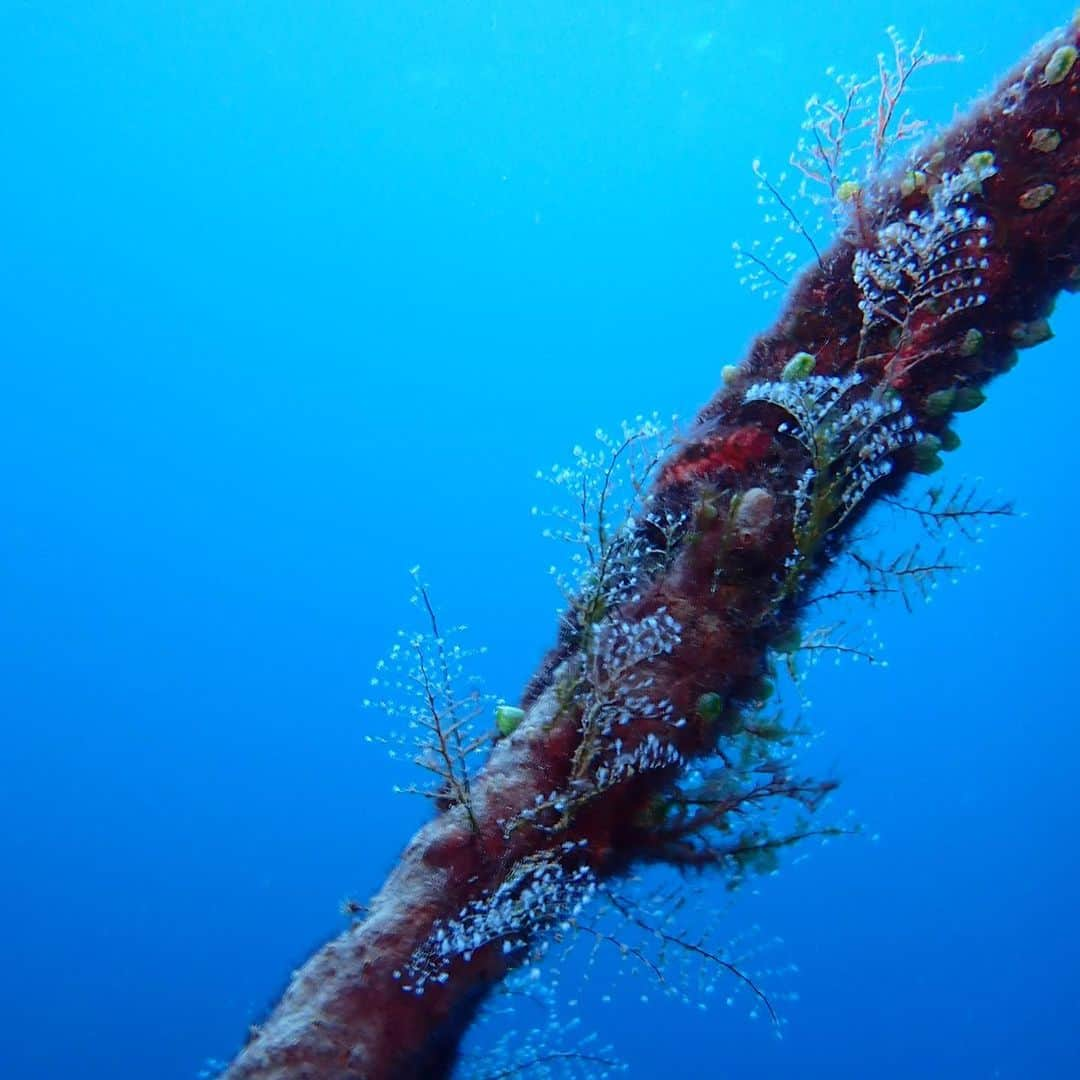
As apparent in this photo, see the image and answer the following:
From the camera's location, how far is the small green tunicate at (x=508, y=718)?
394 cm

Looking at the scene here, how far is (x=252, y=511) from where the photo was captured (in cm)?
3397

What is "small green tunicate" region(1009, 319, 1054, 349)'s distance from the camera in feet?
12.8

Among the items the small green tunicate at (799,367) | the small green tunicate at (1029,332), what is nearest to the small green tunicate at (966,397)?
the small green tunicate at (1029,332)

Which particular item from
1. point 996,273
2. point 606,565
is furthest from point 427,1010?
point 996,273

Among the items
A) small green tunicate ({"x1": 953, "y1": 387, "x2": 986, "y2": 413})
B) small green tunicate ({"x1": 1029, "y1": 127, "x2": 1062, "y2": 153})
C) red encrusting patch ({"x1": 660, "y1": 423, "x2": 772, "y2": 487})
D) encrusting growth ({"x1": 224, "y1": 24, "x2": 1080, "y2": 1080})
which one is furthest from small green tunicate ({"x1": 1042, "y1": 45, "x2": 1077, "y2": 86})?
red encrusting patch ({"x1": 660, "y1": 423, "x2": 772, "y2": 487})

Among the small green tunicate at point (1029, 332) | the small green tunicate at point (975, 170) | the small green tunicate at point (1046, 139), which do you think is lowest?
the small green tunicate at point (1029, 332)

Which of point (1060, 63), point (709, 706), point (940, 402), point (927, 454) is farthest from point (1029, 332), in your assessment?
point (709, 706)

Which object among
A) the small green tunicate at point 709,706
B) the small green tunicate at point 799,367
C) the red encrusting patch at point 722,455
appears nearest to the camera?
the small green tunicate at point 709,706

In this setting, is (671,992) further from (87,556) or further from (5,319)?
(5,319)

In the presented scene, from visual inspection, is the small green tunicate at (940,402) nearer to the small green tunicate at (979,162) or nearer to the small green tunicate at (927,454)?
the small green tunicate at (927,454)

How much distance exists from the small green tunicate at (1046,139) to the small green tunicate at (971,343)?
0.81 meters

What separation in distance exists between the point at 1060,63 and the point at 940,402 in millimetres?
1493

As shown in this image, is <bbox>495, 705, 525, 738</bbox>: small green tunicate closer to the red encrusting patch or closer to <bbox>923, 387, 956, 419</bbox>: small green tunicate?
the red encrusting patch

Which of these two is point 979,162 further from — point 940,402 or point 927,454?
point 927,454
